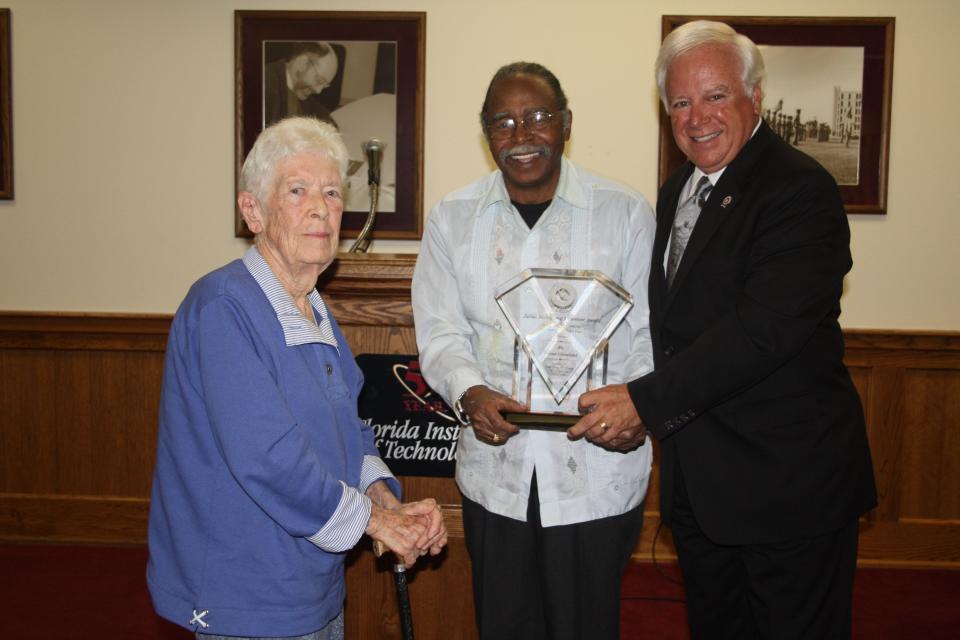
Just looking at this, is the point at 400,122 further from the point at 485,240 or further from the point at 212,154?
the point at 485,240

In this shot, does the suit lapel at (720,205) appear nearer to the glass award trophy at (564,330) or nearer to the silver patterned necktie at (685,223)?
the silver patterned necktie at (685,223)

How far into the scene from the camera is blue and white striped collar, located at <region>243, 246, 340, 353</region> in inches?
57.9

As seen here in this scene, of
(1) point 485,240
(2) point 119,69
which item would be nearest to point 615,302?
(1) point 485,240

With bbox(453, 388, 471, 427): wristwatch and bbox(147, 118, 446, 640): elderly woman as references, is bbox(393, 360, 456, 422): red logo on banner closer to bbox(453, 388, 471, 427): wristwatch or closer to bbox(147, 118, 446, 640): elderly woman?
bbox(453, 388, 471, 427): wristwatch

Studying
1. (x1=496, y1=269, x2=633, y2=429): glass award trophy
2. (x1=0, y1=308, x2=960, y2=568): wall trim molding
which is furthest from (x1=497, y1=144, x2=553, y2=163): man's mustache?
(x1=0, y1=308, x2=960, y2=568): wall trim molding

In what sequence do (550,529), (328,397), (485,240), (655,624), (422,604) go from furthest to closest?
(655,624)
(422,604)
(485,240)
(550,529)
(328,397)

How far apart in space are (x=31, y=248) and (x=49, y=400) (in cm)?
78

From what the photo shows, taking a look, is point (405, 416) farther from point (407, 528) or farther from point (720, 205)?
point (720, 205)

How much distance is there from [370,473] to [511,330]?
49cm

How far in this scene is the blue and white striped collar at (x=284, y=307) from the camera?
147 centimetres

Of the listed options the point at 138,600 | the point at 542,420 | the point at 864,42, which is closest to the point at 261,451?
the point at 542,420

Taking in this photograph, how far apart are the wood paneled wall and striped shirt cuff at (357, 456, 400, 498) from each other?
2278 millimetres

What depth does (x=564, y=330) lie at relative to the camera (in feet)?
6.27

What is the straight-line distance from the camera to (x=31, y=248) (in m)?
4.06
